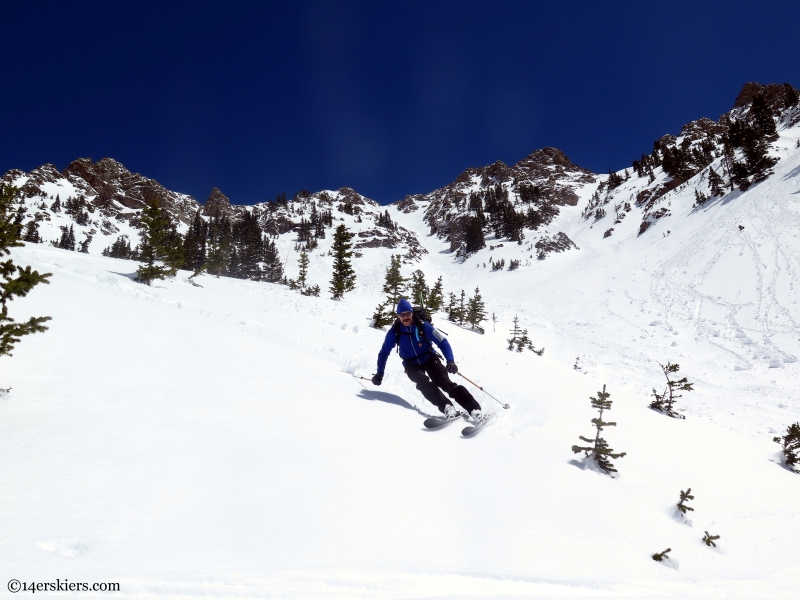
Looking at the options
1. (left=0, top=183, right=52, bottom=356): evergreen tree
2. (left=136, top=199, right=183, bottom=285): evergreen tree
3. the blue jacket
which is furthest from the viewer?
(left=136, top=199, right=183, bottom=285): evergreen tree

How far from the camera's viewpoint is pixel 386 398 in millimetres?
7355

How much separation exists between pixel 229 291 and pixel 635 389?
20.5 metres

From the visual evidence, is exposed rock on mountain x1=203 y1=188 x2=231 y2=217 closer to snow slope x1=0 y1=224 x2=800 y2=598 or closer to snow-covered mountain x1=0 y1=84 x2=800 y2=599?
snow-covered mountain x1=0 y1=84 x2=800 y2=599

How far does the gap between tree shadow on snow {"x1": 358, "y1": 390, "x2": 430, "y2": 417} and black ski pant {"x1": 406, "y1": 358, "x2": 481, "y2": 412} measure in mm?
426

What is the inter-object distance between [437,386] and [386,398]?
108 cm

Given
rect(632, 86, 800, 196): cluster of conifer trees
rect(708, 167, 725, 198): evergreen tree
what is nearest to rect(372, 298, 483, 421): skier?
rect(632, 86, 800, 196): cluster of conifer trees

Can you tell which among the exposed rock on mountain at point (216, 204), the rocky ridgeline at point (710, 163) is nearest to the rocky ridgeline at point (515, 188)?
the rocky ridgeline at point (710, 163)

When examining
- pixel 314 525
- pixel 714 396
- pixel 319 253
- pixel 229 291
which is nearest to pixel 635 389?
pixel 714 396

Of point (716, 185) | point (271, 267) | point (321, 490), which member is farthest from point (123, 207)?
point (321, 490)

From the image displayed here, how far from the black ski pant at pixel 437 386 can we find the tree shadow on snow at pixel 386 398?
0.43 meters

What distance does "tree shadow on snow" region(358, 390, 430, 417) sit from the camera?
7.04m

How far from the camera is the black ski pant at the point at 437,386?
6551mm

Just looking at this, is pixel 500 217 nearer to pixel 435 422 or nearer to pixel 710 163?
pixel 710 163

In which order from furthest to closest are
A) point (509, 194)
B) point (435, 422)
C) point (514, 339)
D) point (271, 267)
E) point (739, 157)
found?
point (509, 194) < point (271, 267) < point (739, 157) < point (514, 339) < point (435, 422)
